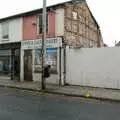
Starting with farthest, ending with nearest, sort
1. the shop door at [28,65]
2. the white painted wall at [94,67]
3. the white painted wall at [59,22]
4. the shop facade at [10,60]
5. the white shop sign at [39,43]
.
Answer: the shop facade at [10,60]
the shop door at [28,65]
the white painted wall at [59,22]
the white shop sign at [39,43]
the white painted wall at [94,67]

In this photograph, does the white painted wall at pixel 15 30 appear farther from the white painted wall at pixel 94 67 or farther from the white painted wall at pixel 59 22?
the white painted wall at pixel 94 67

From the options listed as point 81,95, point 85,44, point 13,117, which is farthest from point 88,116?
point 85,44

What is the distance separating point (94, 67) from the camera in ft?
62.1

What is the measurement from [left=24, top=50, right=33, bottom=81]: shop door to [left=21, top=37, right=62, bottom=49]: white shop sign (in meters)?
0.55

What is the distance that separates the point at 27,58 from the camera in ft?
77.6

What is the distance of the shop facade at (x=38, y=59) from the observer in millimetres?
20812

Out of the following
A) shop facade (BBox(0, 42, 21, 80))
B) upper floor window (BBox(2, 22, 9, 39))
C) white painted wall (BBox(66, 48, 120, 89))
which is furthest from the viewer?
upper floor window (BBox(2, 22, 9, 39))

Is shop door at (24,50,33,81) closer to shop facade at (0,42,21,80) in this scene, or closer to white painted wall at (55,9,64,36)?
shop facade at (0,42,21,80)

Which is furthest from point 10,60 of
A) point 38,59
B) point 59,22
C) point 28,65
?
point 59,22

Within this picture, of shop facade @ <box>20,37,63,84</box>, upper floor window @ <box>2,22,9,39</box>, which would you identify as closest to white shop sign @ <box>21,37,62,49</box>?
shop facade @ <box>20,37,63,84</box>

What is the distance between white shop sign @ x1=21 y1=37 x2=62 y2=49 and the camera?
20.8 m

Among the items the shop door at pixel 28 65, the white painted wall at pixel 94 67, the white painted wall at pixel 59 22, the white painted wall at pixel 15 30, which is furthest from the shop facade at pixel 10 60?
the white painted wall at pixel 94 67

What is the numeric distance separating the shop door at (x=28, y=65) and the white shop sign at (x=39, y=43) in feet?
1.79

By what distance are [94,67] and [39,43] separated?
5313 mm
